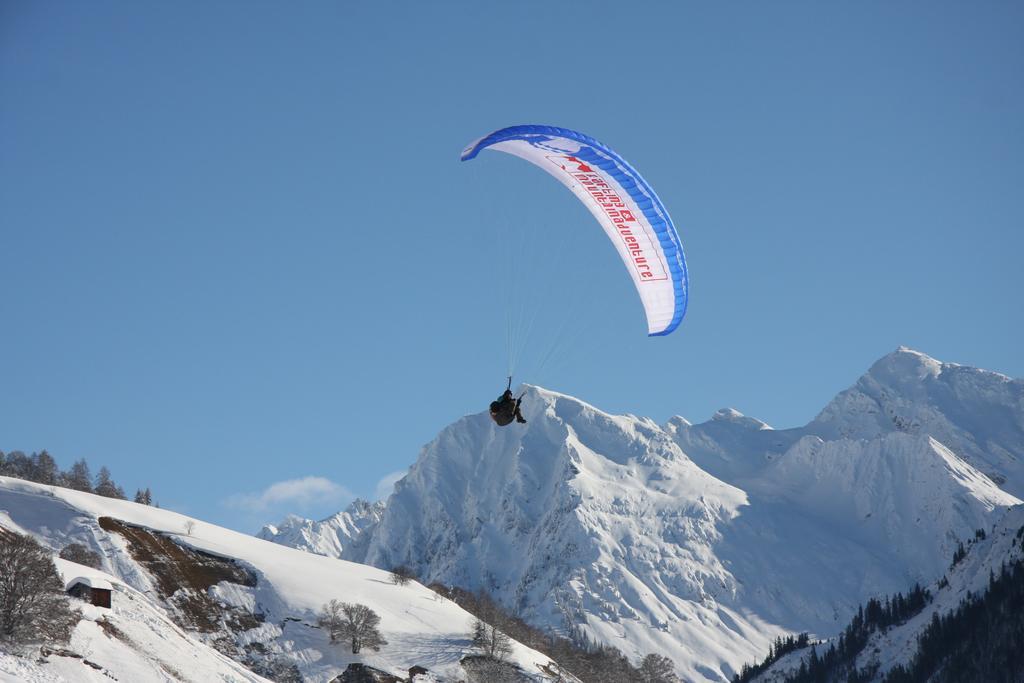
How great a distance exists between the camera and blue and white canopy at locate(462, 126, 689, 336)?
39.4 m

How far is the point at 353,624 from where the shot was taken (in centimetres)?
8194

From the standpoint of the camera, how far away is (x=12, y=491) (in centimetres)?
9125

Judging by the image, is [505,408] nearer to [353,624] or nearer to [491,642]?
[353,624]

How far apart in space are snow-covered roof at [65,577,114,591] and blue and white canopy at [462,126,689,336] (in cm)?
3467

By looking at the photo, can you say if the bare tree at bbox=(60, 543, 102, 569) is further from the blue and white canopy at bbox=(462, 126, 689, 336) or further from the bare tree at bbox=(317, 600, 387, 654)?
the blue and white canopy at bbox=(462, 126, 689, 336)

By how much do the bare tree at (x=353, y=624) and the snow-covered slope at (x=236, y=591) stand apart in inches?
27.5

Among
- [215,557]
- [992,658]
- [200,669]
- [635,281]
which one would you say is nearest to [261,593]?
[215,557]

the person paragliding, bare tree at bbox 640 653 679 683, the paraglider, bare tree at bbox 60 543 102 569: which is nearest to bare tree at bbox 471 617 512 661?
bare tree at bbox 60 543 102 569

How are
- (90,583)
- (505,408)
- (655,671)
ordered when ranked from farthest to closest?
(655,671)
(90,583)
(505,408)

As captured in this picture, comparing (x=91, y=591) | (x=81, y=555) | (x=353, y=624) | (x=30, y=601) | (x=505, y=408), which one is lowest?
(x=353, y=624)

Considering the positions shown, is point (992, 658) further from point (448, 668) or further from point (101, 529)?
point (101, 529)

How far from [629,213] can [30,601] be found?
30.0 metres

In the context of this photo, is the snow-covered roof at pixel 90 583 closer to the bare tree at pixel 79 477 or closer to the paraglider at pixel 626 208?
the paraglider at pixel 626 208

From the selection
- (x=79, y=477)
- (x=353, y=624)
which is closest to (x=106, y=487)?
(x=79, y=477)
